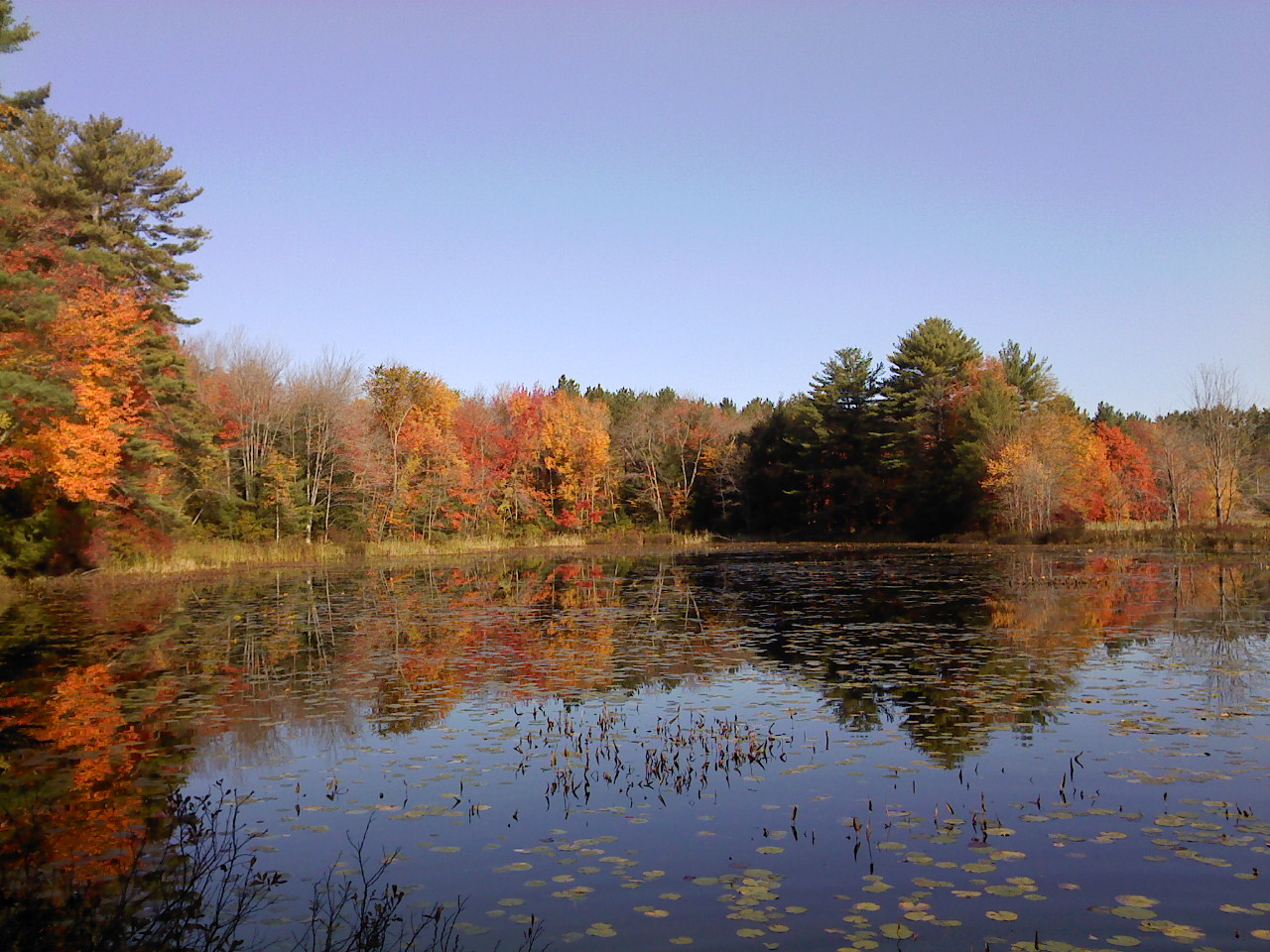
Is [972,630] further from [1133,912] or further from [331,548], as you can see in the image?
[331,548]

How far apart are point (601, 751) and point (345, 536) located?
39.2m

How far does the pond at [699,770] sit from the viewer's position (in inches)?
210

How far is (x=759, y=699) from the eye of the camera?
11156 millimetres

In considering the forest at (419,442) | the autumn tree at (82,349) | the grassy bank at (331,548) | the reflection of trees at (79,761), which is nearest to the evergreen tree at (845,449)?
the forest at (419,442)

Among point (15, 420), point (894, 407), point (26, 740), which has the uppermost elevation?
point (894, 407)

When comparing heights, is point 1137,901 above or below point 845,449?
below

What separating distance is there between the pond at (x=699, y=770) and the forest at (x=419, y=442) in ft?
37.7

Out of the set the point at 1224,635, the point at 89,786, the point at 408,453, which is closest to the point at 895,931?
the point at 89,786

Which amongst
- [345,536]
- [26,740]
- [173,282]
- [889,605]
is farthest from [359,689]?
[345,536]

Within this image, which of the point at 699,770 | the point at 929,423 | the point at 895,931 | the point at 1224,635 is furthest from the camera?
the point at 929,423

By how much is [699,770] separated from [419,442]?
46.1m

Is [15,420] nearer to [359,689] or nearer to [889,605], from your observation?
[359,689]

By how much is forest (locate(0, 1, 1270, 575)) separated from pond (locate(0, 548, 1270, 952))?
1148 cm

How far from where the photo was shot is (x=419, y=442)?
52406 mm
